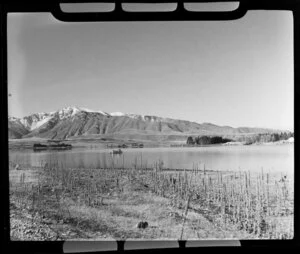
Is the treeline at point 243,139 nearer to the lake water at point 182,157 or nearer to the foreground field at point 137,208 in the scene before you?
the lake water at point 182,157

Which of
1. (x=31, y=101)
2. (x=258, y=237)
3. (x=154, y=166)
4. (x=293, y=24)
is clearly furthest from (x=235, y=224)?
(x=31, y=101)

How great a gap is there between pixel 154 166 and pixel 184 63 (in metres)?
0.41

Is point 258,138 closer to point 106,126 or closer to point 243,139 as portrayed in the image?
point 243,139

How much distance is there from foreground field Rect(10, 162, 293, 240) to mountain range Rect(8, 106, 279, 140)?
144 millimetres

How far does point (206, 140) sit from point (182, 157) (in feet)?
0.37

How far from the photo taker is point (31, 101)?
169 cm

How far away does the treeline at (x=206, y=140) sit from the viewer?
5.62ft

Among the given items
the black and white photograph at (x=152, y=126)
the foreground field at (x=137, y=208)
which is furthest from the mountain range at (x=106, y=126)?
the foreground field at (x=137, y=208)

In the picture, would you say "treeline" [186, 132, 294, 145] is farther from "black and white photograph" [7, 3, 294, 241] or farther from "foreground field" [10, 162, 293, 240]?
"foreground field" [10, 162, 293, 240]

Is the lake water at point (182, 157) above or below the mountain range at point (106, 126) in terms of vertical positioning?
below

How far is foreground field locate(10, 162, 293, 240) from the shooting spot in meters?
1.68

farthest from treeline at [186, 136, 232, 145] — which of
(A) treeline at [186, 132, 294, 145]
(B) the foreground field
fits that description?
(B) the foreground field

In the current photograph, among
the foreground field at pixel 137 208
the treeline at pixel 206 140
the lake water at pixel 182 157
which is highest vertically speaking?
the treeline at pixel 206 140

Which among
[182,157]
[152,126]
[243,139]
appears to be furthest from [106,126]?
[243,139]
